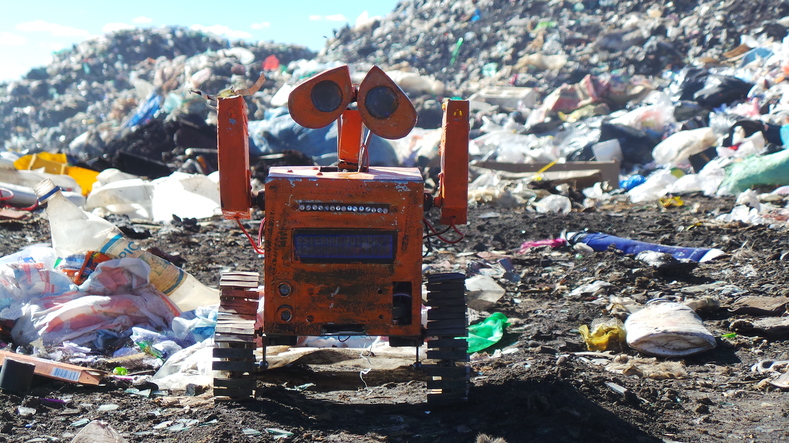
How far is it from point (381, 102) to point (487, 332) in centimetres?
169

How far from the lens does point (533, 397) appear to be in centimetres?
264

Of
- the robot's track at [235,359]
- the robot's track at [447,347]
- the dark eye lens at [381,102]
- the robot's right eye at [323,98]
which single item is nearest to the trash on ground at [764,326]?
the robot's track at [447,347]

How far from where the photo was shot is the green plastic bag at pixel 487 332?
4.00 metres

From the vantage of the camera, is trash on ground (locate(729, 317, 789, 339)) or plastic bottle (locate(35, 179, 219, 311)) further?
plastic bottle (locate(35, 179, 219, 311))

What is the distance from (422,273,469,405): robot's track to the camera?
2850 millimetres

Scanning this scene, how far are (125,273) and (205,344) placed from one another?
0.75m

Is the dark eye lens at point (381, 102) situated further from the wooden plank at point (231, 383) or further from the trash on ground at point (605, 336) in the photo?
the trash on ground at point (605, 336)

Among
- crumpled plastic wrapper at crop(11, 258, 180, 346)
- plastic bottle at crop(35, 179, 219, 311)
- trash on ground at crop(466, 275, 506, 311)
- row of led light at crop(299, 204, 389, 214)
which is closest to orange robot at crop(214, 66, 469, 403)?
row of led light at crop(299, 204, 389, 214)

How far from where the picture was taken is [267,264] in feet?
9.34

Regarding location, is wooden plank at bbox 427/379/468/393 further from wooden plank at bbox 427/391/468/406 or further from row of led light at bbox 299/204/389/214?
row of led light at bbox 299/204/389/214

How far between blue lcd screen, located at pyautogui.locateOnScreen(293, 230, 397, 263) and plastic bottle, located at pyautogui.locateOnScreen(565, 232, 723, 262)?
3370 millimetres

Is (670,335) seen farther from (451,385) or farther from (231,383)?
(231,383)

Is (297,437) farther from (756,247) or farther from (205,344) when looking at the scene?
(756,247)

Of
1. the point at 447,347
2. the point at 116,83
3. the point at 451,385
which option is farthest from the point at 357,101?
the point at 116,83
